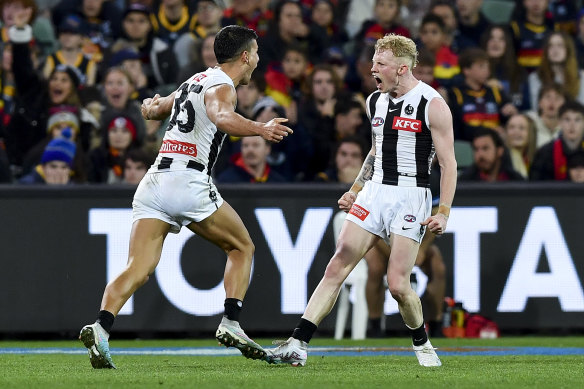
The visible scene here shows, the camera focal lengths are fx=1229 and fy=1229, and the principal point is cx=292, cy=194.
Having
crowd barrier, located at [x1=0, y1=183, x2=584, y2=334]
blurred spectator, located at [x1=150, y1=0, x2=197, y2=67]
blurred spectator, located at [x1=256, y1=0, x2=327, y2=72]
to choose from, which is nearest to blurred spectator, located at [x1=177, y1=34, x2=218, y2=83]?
blurred spectator, located at [x1=150, y1=0, x2=197, y2=67]

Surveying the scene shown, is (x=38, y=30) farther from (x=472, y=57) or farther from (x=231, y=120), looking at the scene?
(x=231, y=120)

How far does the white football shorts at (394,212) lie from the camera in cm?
839

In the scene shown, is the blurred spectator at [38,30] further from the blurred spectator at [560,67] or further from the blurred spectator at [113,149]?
the blurred spectator at [560,67]

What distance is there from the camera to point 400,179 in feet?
27.8

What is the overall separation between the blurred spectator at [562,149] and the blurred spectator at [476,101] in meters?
0.87

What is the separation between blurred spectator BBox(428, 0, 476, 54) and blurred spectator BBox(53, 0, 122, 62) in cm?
418

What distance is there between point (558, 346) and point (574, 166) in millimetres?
2405

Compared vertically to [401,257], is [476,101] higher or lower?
higher

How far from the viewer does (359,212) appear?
27.8 ft

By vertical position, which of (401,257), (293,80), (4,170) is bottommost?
(401,257)

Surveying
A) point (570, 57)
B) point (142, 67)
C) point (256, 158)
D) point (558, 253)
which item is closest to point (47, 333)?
point (256, 158)

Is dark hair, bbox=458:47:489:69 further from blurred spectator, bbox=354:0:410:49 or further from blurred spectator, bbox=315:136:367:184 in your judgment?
blurred spectator, bbox=315:136:367:184

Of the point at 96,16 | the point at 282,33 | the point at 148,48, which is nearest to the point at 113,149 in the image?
the point at 148,48

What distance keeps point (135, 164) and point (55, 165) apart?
83 cm
